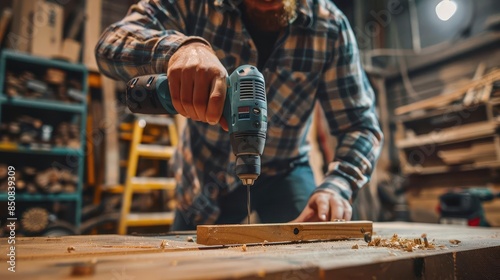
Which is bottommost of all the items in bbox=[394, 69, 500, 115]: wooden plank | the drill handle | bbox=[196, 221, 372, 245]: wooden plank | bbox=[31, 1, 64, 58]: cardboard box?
bbox=[196, 221, 372, 245]: wooden plank

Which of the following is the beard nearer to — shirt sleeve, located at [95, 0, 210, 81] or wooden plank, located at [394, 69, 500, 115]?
shirt sleeve, located at [95, 0, 210, 81]

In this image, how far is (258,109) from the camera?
0.98m

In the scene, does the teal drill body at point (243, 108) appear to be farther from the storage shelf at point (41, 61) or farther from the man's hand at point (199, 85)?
the storage shelf at point (41, 61)

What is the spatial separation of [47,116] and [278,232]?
338 centimetres

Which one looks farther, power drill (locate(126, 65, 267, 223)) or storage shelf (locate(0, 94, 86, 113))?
storage shelf (locate(0, 94, 86, 113))

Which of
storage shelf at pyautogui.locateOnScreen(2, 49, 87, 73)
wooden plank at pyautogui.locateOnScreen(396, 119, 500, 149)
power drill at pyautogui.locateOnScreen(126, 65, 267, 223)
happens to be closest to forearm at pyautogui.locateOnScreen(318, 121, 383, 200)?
power drill at pyautogui.locateOnScreen(126, 65, 267, 223)

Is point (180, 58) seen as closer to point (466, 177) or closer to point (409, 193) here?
point (466, 177)

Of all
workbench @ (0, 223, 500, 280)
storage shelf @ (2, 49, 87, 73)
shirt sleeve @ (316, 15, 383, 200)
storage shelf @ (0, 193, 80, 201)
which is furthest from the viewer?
storage shelf @ (2, 49, 87, 73)

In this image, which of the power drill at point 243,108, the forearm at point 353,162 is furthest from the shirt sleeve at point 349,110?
the power drill at point 243,108

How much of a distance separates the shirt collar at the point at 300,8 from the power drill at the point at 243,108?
1.87ft

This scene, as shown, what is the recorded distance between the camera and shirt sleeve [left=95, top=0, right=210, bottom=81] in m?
1.18

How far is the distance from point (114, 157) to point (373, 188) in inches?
127

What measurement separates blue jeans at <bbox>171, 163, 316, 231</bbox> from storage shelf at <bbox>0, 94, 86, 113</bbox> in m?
2.37

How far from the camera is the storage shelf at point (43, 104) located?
317 cm
